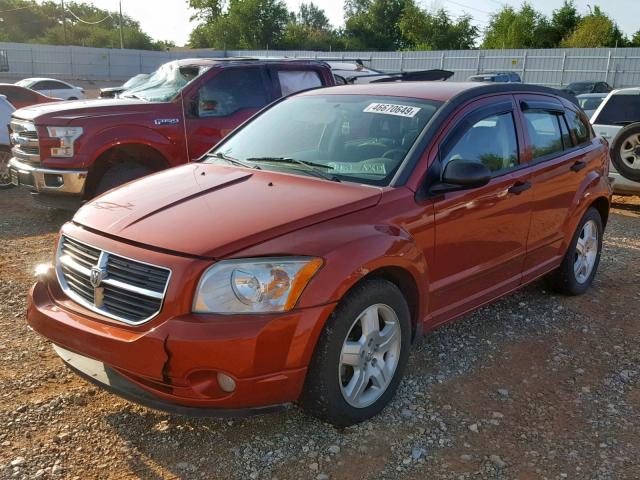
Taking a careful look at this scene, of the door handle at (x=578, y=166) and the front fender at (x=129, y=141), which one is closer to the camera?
the door handle at (x=578, y=166)

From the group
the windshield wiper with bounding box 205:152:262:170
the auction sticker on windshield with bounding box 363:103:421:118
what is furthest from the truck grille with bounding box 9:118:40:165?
the auction sticker on windshield with bounding box 363:103:421:118

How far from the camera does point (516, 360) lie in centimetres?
412

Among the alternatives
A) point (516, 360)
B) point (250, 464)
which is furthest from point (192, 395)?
point (516, 360)

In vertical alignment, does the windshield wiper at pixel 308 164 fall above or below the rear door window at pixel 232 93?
below

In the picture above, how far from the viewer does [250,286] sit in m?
2.77

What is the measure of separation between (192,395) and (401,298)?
119 cm

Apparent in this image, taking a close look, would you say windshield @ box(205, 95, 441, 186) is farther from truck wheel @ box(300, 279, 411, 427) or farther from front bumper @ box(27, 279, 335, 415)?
front bumper @ box(27, 279, 335, 415)

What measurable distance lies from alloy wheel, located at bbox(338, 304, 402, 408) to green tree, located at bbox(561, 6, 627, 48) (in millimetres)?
47328

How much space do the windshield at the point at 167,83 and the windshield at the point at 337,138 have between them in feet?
11.3

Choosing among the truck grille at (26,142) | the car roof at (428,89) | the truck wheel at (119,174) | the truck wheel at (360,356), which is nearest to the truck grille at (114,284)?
the truck wheel at (360,356)

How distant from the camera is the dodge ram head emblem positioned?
117 inches

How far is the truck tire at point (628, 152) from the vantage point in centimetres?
813

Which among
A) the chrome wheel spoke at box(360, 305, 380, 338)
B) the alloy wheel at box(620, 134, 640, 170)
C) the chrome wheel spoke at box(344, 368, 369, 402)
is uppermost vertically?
the alloy wheel at box(620, 134, 640, 170)

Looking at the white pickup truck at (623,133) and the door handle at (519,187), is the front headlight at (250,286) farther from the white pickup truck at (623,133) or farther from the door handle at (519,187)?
the white pickup truck at (623,133)
